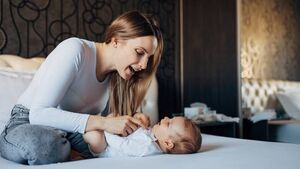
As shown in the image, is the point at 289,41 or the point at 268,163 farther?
the point at 289,41

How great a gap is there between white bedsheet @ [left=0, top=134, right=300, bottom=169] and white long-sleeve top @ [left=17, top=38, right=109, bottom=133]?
0.18m

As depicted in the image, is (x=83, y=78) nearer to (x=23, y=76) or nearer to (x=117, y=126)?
(x=117, y=126)

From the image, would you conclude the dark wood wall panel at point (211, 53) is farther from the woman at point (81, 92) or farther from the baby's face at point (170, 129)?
the baby's face at point (170, 129)

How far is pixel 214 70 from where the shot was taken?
139 inches

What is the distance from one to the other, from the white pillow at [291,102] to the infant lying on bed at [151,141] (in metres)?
2.63

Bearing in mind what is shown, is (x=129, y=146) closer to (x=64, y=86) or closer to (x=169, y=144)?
(x=169, y=144)

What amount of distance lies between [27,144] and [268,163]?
0.88m

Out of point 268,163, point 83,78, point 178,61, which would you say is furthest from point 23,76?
point 178,61

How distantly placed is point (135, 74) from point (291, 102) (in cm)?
265

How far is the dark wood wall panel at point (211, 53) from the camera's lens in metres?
3.46

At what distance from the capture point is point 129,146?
4.55ft

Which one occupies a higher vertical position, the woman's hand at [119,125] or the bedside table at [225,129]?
the woman's hand at [119,125]

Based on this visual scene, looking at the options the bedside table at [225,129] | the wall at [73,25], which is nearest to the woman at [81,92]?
the wall at [73,25]

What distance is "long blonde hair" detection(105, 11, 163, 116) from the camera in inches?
59.5
